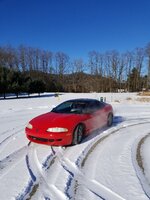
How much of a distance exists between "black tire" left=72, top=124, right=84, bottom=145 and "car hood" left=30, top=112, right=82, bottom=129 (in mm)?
228

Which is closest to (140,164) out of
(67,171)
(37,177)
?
(67,171)

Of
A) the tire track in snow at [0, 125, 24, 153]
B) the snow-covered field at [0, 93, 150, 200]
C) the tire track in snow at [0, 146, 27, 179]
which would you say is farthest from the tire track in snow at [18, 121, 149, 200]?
the tire track in snow at [0, 125, 24, 153]

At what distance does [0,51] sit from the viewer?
6756 cm

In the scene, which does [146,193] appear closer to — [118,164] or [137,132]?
[118,164]

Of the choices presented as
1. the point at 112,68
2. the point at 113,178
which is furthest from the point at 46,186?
the point at 112,68

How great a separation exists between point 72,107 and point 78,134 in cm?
148

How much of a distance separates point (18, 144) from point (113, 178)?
3.35 metres

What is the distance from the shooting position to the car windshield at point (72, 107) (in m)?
7.45

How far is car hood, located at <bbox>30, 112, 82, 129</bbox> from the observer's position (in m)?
6.28

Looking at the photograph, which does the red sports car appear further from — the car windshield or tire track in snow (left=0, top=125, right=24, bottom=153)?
tire track in snow (left=0, top=125, right=24, bottom=153)

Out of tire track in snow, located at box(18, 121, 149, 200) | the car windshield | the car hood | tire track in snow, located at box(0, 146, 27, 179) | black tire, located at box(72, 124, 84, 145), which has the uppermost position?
the car windshield

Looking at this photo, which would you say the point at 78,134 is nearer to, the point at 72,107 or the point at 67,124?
the point at 67,124

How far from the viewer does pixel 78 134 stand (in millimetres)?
6652

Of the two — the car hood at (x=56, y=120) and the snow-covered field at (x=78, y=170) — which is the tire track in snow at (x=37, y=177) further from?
the car hood at (x=56, y=120)
